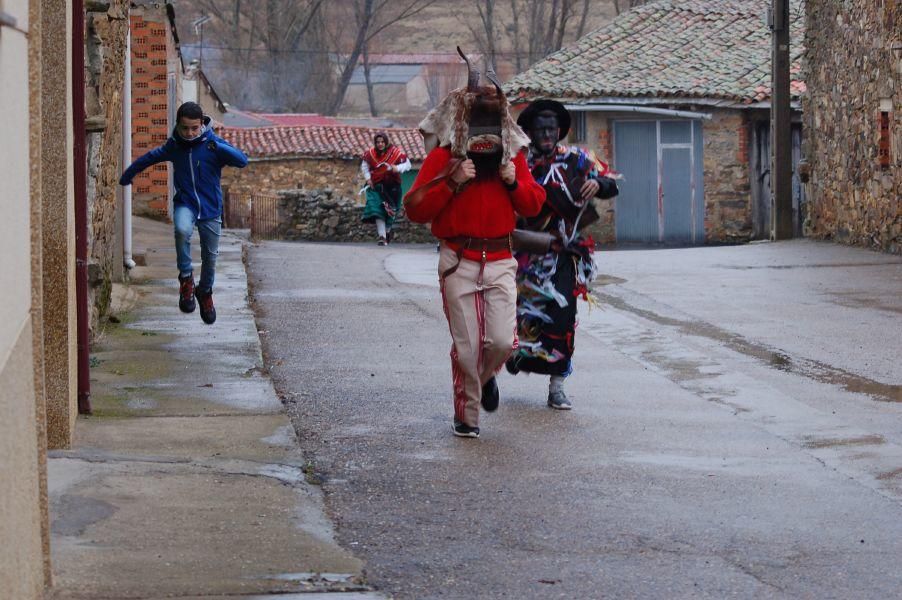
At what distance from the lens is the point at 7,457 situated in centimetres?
374

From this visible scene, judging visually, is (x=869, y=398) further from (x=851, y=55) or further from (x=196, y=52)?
(x=196, y=52)

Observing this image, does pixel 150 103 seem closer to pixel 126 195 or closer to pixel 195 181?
pixel 126 195

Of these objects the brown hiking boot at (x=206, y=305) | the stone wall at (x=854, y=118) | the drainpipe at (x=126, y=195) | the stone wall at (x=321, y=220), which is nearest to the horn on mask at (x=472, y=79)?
the brown hiking boot at (x=206, y=305)

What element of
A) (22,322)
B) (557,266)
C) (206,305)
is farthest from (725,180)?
(22,322)

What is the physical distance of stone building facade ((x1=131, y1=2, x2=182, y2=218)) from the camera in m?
22.0

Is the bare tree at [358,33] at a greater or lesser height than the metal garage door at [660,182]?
greater

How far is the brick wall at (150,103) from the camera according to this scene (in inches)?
867

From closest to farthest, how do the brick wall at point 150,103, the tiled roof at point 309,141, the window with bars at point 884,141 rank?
the window with bars at point 884,141, the brick wall at point 150,103, the tiled roof at point 309,141

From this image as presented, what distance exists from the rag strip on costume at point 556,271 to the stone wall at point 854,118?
40.8 ft

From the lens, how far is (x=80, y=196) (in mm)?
7789

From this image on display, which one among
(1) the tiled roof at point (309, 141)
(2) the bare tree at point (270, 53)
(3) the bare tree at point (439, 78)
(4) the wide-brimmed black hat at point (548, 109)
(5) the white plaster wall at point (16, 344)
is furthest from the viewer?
(3) the bare tree at point (439, 78)

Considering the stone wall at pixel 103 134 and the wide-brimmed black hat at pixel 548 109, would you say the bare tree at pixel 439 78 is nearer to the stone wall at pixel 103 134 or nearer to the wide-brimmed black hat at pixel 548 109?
the stone wall at pixel 103 134

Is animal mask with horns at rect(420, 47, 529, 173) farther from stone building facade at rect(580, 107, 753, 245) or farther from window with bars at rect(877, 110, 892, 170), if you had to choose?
stone building facade at rect(580, 107, 753, 245)

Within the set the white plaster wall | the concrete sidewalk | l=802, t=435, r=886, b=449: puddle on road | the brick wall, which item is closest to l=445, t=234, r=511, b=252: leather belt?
the concrete sidewalk
